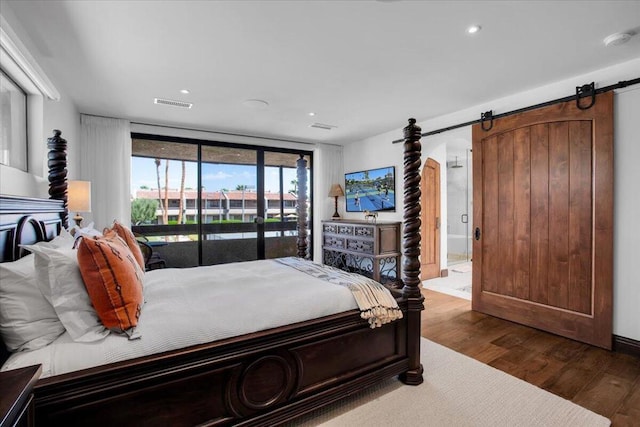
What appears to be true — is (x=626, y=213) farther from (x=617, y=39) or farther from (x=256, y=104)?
(x=256, y=104)

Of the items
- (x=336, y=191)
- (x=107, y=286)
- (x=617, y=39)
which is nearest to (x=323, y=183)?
(x=336, y=191)

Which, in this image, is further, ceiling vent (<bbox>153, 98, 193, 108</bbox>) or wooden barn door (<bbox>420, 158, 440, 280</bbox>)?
wooden barn door (<bbox>420, 158, 440, 280</bbox>)

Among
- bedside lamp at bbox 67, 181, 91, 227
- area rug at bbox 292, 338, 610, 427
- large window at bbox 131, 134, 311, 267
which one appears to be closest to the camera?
area rug at bbox 292, 338, 610, 427

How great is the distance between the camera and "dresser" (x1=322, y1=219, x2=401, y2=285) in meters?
4.54

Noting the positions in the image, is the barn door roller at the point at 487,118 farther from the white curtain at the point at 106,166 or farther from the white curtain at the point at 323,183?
the white curtain at the point at 106,166

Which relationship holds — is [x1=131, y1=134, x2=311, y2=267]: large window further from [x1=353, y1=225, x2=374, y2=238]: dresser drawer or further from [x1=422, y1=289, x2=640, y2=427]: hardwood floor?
[x1=422, y1=289, x2=640, y2=427]: hardwood floor

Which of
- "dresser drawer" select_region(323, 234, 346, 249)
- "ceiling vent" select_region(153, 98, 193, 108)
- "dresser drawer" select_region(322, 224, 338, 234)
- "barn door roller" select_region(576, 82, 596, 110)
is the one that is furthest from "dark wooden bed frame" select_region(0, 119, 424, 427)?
"dresser drawer" select_region(322, 224, 338, 234)

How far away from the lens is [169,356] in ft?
4.39

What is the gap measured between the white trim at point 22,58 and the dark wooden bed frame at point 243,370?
0.86m

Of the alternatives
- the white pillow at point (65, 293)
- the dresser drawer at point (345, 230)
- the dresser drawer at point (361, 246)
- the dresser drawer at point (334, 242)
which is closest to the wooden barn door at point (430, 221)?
the dresser drawer at point (361, 246)

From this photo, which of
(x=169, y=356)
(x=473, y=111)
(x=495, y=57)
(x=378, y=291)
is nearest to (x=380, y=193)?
(x=473, y=111)

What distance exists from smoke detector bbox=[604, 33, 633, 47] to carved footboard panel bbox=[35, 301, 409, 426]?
252 centimetres

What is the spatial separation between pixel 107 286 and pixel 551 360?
125 inches

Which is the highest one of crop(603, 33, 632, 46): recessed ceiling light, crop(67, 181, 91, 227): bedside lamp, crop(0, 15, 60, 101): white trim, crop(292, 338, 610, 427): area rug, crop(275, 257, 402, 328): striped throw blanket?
crop(603, 33, 632, 46): recessed ceiling light
